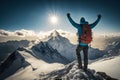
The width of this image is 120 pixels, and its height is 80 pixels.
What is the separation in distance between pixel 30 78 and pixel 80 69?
2032 cm

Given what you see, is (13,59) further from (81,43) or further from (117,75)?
(81,43)

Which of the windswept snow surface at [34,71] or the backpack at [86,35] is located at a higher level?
the backpack at [86,35]

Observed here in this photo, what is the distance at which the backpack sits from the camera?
1343cm

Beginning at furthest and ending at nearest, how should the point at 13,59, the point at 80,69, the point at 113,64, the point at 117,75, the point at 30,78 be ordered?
the point at 13,59
the point at 30,78
the point at 113,64
the point at 117,75
the point at 80,69

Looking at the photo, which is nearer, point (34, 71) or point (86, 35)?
point (86, 35)

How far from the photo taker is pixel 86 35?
1345 centimetres

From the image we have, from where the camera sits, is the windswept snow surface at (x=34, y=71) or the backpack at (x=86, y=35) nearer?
the backpack at (x=86, y=35)

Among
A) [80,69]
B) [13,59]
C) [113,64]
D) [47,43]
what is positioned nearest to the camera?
[80,69]

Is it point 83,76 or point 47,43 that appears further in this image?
point 47,43

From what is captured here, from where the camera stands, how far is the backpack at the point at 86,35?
13.4 m

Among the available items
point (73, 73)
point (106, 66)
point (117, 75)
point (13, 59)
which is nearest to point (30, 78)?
point (106, 66)

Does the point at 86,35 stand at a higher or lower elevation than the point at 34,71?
higher

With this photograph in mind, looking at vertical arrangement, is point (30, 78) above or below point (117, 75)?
below

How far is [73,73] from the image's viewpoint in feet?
47.2
